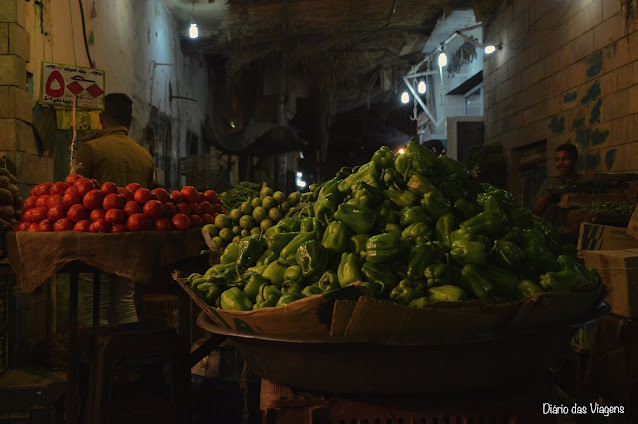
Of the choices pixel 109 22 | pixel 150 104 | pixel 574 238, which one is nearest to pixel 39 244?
pixel 574 238

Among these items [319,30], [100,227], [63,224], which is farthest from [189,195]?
[319,30]

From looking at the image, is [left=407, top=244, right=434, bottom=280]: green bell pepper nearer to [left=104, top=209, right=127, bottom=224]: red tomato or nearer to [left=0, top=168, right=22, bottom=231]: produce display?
[left=104, top=209, right=127, bottom=224]: red tomato

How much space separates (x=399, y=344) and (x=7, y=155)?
4.91m

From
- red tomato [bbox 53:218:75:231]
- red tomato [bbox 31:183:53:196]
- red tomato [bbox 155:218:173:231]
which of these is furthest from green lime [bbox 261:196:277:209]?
red tomato [bbox 31:183:53:196]

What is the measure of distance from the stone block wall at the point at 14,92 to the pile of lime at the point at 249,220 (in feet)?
8.98

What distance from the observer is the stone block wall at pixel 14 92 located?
4879 mm

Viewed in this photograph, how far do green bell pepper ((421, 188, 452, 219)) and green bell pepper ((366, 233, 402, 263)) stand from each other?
0.27 meters

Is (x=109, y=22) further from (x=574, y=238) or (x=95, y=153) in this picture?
(x=574, y=238)

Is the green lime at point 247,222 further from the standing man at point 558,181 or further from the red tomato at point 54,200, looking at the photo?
the standing man at point 558,181

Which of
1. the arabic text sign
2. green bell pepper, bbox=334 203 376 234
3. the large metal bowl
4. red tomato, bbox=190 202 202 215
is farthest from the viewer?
the arabic text sign

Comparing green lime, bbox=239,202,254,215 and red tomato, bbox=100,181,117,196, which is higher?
red tomato, bbox=100,181,117,196

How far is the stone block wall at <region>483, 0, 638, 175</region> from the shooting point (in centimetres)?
618

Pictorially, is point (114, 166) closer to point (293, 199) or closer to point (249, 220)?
point (249, 220)

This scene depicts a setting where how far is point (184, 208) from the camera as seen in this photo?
356cm
